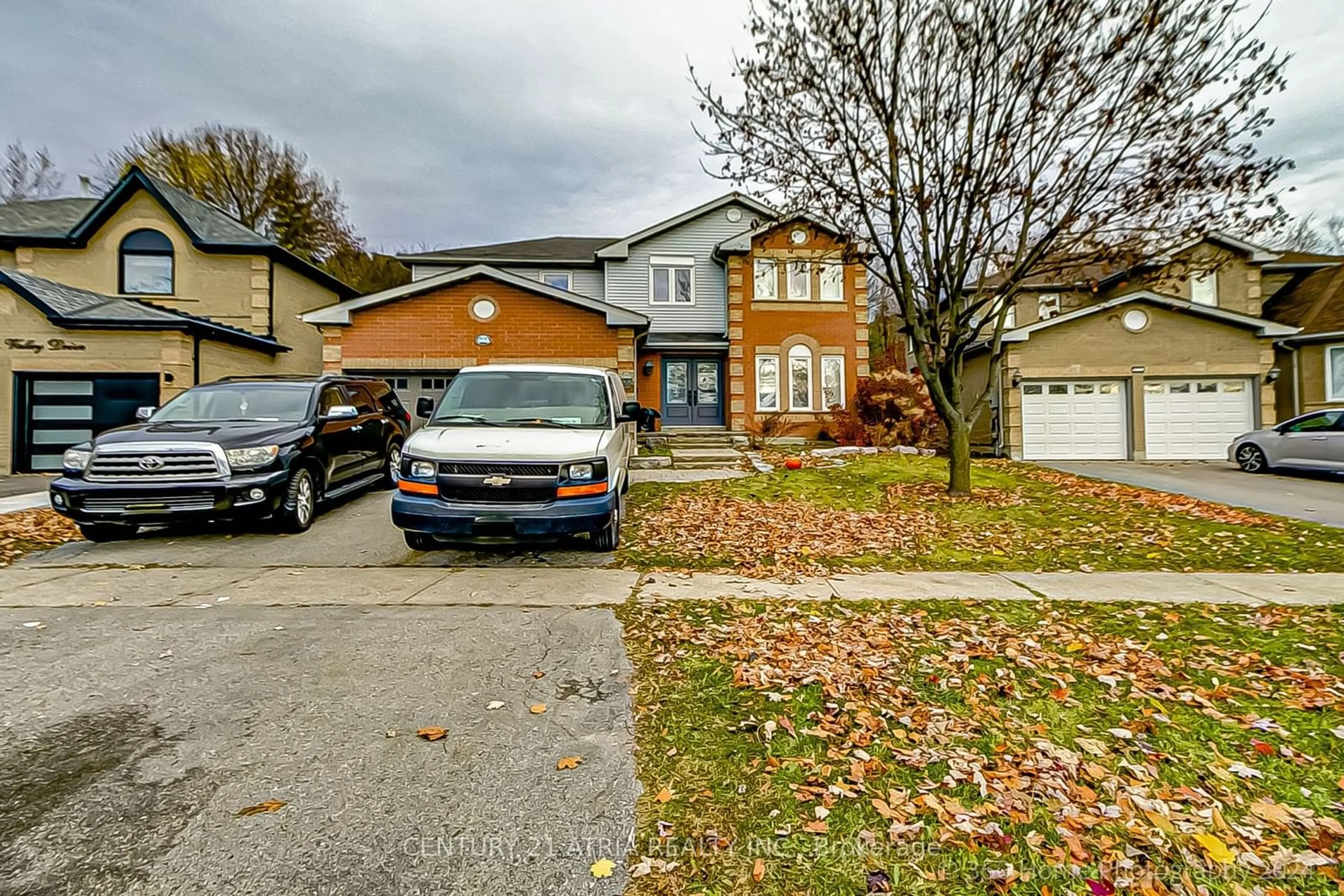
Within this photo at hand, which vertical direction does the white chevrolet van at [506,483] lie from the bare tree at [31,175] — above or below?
below

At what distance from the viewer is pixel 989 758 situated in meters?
2.80

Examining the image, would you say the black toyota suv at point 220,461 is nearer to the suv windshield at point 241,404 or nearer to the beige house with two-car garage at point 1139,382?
the suv windshield at point 241,404

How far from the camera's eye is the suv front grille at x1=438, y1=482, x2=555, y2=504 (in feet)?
20.0

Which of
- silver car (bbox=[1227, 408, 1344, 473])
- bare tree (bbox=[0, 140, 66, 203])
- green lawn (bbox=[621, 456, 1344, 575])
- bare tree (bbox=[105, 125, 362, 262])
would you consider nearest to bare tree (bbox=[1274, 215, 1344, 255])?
silver car (bbox=[1227, 408, 1344, 473])

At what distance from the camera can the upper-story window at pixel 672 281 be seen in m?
20.4

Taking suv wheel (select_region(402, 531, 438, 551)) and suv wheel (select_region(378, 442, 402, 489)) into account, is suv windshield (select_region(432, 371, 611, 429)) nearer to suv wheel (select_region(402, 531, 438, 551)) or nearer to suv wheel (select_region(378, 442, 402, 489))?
suv wheel (select_region(402, 531, 438, 551))

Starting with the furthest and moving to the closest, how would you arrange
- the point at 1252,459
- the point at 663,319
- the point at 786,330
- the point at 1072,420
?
the point at 663,319
the point at 786,330
the point at 1072,420
the point at 1252,459

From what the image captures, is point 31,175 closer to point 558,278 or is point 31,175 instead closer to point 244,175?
point 244,175

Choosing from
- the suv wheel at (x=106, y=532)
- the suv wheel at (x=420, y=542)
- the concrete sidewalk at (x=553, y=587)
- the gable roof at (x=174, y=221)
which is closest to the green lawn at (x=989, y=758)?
the concrete sidewalk at (x=553, y=587)

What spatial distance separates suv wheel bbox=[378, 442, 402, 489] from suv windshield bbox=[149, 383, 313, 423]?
8.10 ft

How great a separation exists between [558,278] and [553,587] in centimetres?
1722

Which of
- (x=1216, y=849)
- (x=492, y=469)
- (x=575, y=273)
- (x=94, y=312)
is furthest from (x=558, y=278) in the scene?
(x=1216, y=849)

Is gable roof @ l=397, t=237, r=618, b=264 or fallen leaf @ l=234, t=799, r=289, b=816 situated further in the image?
gable roof @ l=397, t=237, r=618, b=264

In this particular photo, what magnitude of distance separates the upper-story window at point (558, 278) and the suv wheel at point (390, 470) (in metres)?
11.1
